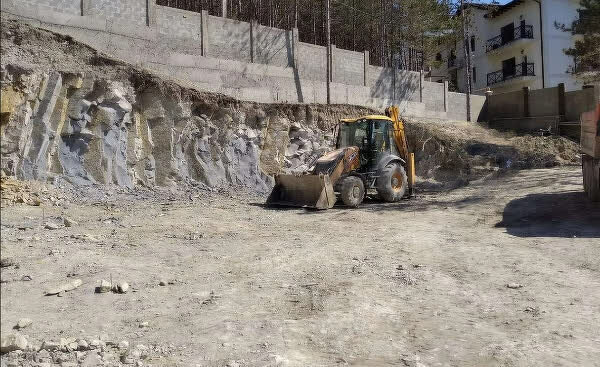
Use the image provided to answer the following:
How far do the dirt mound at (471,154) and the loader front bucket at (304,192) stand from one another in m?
8.08

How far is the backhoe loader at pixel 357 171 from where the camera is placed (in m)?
13.6

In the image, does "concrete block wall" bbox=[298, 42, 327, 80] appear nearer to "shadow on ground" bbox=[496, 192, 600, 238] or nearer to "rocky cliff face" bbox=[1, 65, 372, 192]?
"rocky cliff face" bbox=[1, 65, 372, 192]

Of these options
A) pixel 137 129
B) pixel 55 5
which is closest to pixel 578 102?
pixel 137 129

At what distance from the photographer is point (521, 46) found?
3962cm

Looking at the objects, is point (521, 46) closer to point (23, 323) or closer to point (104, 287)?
point (104, 287)

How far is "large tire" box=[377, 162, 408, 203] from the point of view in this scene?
574 inches

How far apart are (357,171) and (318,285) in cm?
798

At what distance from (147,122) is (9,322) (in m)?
11.1

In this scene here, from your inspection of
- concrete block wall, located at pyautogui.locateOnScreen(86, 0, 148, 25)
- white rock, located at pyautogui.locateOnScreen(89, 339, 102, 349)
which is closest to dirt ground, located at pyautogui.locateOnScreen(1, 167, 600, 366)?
white rock, located at pyautogui.locateOnScreen(89, 339, 102, 349)

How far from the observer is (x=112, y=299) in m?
6.00

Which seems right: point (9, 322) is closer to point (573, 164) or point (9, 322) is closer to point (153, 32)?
point (153, 32)

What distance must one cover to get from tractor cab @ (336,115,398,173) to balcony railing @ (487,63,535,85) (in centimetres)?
2875

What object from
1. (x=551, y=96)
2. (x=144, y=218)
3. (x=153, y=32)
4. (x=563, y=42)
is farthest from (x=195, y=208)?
(x=563, y=42)

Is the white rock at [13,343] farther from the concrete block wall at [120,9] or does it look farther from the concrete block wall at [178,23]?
the concrete block wall at [178,23]
